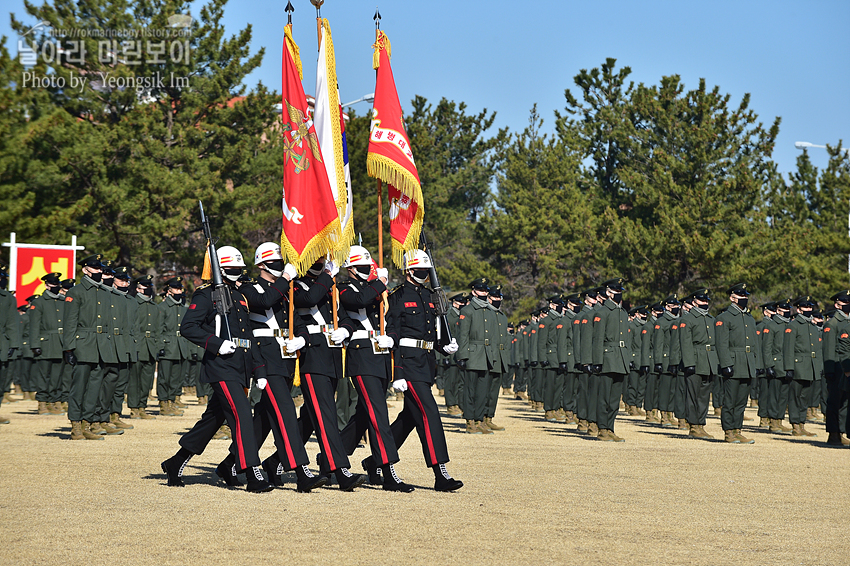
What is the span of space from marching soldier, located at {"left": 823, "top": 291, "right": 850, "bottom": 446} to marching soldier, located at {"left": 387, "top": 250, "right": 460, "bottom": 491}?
7.39m

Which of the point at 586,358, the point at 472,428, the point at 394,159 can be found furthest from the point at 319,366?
the point at 472,428

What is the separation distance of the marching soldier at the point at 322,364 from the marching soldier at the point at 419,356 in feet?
1.64

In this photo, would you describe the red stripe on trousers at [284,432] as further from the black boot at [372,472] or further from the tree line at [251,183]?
the tree line at [251,183]

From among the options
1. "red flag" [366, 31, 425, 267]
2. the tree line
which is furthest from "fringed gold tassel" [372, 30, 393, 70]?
the tree line

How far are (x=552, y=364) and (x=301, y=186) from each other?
958cm

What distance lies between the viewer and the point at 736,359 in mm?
15141

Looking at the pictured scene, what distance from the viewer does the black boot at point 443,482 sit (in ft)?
29.5

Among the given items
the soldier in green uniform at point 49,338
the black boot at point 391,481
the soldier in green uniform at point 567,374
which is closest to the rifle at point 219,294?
the black boot at point 391,481

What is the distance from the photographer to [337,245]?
996 cm

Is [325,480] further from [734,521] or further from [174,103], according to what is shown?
[174,103]

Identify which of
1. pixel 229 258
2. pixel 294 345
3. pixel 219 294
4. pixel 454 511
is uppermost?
pixel 229 258

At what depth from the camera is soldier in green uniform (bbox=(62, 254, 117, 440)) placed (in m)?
13.1

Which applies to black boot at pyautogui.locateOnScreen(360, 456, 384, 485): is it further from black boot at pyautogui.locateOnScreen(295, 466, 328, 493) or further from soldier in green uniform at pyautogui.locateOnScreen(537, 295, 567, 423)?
soldier in green uniform at pyautogui.locateOnScreen(537, 295, 567, 423)

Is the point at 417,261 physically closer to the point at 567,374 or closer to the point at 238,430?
the point at 238,430
